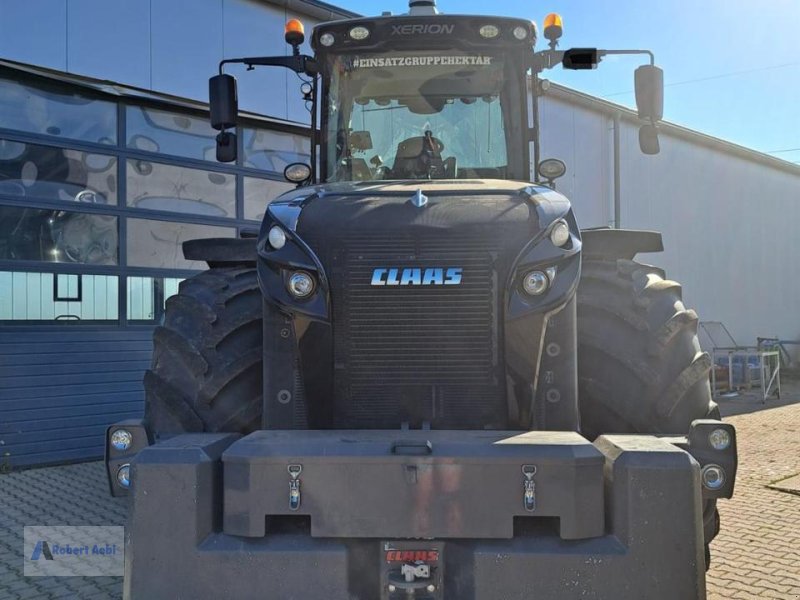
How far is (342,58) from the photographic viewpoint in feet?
14.3

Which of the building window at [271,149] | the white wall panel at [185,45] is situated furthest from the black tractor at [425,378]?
the building window at [271,149]

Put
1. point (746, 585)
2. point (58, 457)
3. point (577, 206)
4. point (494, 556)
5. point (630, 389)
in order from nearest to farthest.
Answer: point (494, 556)
point (630, 389)
point (746, 585)
point (58, 457)
point (577, 206)

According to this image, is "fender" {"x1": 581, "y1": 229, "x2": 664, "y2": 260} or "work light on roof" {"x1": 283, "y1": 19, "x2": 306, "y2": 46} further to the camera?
"work light on roof" {"x1": 283, "y1": 19, "x2": 306, "y2": 46}

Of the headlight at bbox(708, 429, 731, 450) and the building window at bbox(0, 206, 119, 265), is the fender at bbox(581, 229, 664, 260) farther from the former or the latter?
the building window at bbox(0, 206, 119, 265)

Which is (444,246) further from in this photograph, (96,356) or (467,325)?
(96,356)

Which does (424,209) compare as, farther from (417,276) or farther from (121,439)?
(121,439)

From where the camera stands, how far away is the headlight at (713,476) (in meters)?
3.11

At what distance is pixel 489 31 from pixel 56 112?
5.98 metres

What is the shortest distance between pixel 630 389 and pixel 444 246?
1.19m

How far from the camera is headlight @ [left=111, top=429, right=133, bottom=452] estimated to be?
3279mm

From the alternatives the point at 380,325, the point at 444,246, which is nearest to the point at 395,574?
the point at 380,325

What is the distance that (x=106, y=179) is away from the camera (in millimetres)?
8773

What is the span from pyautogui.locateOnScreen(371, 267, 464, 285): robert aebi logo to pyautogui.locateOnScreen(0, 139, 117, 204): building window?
248 inches

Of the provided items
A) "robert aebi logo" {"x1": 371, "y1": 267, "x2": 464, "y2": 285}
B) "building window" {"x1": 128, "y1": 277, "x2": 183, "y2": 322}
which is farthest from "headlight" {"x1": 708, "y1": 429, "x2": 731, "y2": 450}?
"building window" {"x1": 128, "y1": 277, "x2": 183, "y2": 322}
